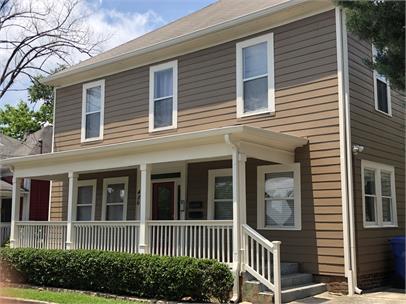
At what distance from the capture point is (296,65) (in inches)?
438

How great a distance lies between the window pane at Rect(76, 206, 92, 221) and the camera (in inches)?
611

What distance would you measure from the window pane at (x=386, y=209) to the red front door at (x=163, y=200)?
17.5ft

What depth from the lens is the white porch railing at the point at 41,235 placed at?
12914mm

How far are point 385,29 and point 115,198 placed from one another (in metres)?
9.99

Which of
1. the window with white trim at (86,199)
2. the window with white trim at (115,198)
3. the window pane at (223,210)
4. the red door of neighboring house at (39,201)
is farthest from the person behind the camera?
the red door of neighboring house at (39,201)

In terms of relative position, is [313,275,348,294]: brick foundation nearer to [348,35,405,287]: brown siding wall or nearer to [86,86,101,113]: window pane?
[348,35,405,287]: brown siding wall

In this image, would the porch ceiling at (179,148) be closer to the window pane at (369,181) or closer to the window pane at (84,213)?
the window pane at (369,181)

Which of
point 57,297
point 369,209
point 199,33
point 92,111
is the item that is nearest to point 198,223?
point 57,297

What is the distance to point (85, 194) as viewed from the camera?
15.8m

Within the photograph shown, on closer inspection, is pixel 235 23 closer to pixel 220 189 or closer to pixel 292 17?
pixel 292 17

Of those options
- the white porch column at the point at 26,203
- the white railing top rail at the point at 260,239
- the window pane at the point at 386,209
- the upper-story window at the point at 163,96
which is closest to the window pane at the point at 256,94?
the upper-story window at the point at 163,96

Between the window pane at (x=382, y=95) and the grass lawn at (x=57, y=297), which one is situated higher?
the window pane at (x=382, y=95)

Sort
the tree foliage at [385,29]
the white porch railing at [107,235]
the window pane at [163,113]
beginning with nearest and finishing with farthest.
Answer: the tree foliage at [385,29] → the white porch railing at [107,235] → the window pane at [163,113]

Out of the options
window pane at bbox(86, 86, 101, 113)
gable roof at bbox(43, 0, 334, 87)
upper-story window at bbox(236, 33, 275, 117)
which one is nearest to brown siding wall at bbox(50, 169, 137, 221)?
window pane at bbox(86, 86, 101, 113)
